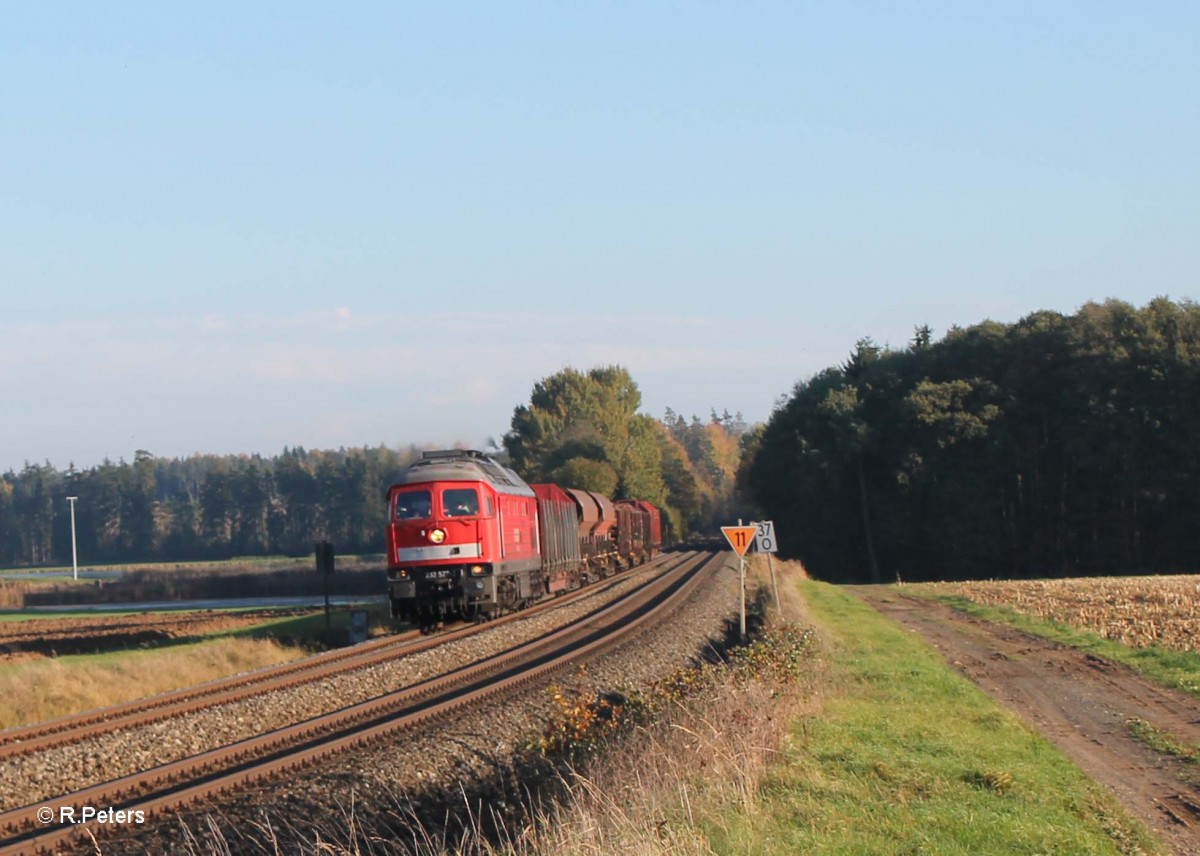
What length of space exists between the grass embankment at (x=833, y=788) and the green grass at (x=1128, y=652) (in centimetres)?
396

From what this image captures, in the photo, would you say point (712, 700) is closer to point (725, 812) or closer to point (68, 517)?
point (725, 812)

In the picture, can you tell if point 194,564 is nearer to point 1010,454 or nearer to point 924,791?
point 1010,454

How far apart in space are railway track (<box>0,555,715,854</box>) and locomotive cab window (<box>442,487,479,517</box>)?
2744mm

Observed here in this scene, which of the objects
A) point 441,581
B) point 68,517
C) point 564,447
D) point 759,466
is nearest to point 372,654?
point 441,581

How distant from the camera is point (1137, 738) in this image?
12.9 metres

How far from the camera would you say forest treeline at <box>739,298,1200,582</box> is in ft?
188

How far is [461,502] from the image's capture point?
1013 inches

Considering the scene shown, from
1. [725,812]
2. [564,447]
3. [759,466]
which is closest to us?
[725,812]

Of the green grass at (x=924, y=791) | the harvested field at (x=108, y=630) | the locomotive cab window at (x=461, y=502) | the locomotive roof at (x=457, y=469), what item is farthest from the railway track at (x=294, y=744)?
the harvested field at (x=108, y=630)

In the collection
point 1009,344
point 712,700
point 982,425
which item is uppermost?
point 1009,344

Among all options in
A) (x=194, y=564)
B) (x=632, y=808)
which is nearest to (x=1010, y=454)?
(x=632, y=808)

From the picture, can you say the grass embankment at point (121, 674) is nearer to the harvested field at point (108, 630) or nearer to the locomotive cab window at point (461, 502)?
the locomotive cab window at point (461, 502)

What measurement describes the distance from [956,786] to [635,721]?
4.26 metres

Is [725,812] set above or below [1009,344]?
below
